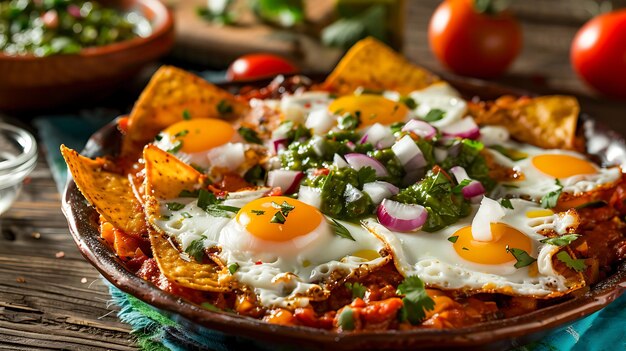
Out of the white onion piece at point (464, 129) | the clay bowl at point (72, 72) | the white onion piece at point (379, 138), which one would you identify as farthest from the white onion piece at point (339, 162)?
the clay bowl at point (72, 72)

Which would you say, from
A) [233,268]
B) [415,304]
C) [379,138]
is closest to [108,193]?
[233,268]

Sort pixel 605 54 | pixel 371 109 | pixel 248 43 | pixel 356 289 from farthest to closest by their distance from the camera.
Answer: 1. pixel 248 43
2. pixel 605 54
3. pixel 371 109
4. pixel 356 289

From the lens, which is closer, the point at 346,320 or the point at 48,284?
the point at 346,320

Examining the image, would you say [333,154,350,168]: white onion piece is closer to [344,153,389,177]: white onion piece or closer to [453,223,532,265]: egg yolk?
[344,153,389,177]: white onion piece

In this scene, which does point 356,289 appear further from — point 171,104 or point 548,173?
point 171,104

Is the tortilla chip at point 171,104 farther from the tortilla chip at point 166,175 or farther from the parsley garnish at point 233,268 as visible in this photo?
the parsley garnish at point 233,268

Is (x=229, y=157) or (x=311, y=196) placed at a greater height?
(x=311, y=196)

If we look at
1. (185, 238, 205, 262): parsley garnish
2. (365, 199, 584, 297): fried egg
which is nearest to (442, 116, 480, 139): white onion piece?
(365, 199, 584, 297): fried egg
